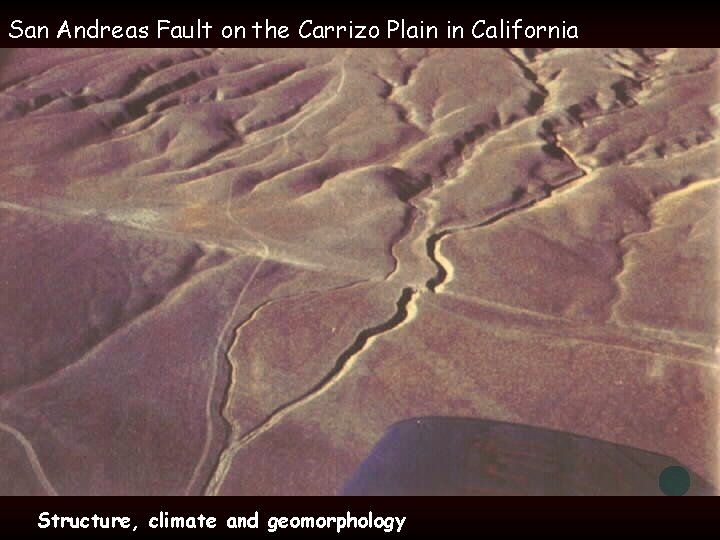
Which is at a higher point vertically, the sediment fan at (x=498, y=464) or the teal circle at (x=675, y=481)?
the sediment fan at (x=498, y=464)

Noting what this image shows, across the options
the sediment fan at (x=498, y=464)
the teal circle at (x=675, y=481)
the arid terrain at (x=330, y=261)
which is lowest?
the teal circle at (x=675, y=481)

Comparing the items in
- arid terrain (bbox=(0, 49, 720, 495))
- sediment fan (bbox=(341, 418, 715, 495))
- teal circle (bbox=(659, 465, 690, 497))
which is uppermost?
arid terrain (bbox=(0, 49, 720, 495))

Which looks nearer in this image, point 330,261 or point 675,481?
point 675,481

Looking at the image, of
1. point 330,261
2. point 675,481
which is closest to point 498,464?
point 675,481

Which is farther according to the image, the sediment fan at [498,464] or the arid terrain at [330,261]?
the arid terrain at [330,261]

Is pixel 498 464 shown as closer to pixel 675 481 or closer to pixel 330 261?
pixel 675 481
